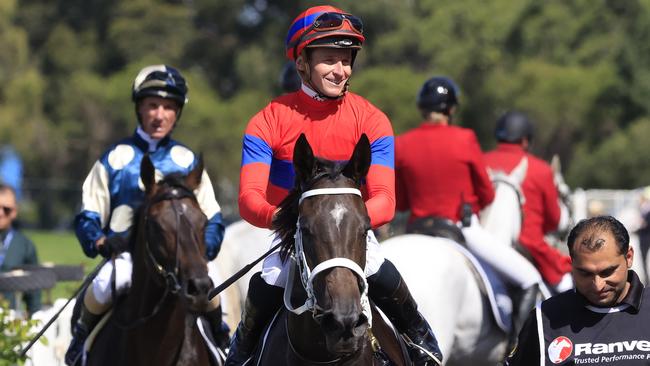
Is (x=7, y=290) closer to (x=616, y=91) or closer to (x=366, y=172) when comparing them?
(x=366, y=172)

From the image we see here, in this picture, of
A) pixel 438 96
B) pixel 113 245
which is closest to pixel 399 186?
pixel 438 96

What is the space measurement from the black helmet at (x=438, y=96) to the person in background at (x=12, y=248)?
3598 millimetres

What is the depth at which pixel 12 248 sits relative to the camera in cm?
1069

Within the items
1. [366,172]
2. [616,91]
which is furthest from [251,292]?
[616,91]

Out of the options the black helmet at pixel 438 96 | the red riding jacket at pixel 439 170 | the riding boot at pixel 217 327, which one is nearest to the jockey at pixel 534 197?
the red riding jacket at pixel 439 170

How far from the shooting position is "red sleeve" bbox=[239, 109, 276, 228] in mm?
5148

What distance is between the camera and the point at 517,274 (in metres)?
9.32

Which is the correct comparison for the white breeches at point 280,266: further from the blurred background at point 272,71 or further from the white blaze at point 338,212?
the blurred background at point 272,71

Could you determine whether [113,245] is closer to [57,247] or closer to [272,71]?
[57,247]

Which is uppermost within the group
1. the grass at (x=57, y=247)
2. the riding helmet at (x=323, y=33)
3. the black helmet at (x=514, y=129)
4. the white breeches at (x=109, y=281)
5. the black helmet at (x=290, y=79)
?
the grass at (x=57, y=247)

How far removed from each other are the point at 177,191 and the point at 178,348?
0.90m

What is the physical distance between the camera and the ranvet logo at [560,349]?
15.6 feet

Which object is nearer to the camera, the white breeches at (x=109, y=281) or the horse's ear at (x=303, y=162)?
the horse's ear at (x=303, y=162)

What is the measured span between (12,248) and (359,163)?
6374 mm
